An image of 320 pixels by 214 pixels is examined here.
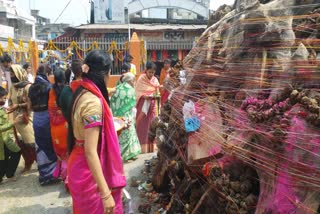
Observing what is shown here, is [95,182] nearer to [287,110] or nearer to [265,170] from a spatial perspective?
[265,170]

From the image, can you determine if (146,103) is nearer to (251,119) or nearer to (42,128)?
(42,128)

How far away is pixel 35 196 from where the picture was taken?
15.9 feet

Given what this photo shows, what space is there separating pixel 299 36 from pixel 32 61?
10.9 m


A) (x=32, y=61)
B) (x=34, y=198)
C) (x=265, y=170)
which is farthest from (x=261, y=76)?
(x=32, y=61)

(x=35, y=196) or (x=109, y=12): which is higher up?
(x=109, y=12)

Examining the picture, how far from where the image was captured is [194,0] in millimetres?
24047

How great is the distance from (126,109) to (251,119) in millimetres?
3467

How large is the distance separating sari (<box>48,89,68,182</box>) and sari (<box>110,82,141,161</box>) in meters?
1.02

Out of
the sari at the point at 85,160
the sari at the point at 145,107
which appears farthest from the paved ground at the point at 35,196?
the sari at the point at 85,160

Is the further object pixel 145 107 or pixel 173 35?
pixel 173 35

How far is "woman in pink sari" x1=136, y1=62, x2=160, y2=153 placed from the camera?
6.55 m

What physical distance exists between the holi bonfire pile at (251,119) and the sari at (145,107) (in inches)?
95.7

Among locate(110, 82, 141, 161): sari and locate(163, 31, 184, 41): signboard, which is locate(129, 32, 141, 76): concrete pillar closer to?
locate(163, 31, 184, 41): signboard

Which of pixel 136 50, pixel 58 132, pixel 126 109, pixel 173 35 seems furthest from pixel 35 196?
pixel 173 35
